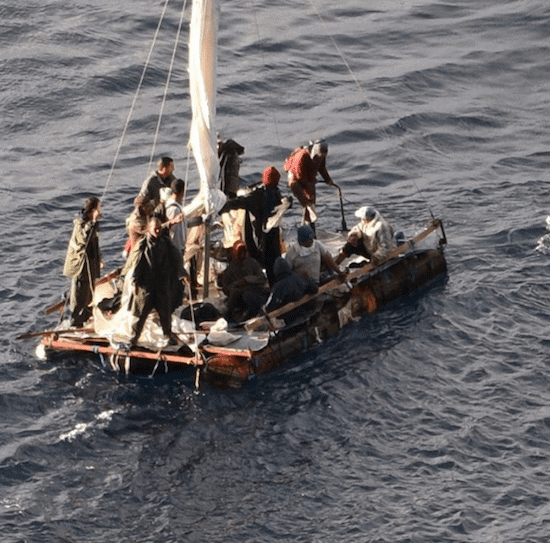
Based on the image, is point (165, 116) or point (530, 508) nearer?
point (530, 508)

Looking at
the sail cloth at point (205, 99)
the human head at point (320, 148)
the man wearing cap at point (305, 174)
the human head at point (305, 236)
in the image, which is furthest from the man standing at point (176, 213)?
the human head at point (320, 148)

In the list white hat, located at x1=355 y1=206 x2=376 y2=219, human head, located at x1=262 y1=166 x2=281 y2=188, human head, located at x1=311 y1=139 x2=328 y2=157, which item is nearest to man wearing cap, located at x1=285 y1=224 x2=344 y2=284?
human head, located at x1=262 y1=166 x2=281 y2=188

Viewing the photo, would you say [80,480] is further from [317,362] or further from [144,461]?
[317,362]

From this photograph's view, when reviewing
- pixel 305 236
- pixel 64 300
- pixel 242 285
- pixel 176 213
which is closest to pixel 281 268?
pixel 305 236

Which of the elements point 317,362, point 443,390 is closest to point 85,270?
point 317,362

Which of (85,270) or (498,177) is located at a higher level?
(85,270)

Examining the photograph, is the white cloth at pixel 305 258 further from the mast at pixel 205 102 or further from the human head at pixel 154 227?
the human head at pixel 154 227

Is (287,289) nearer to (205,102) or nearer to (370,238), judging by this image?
(370,238)
